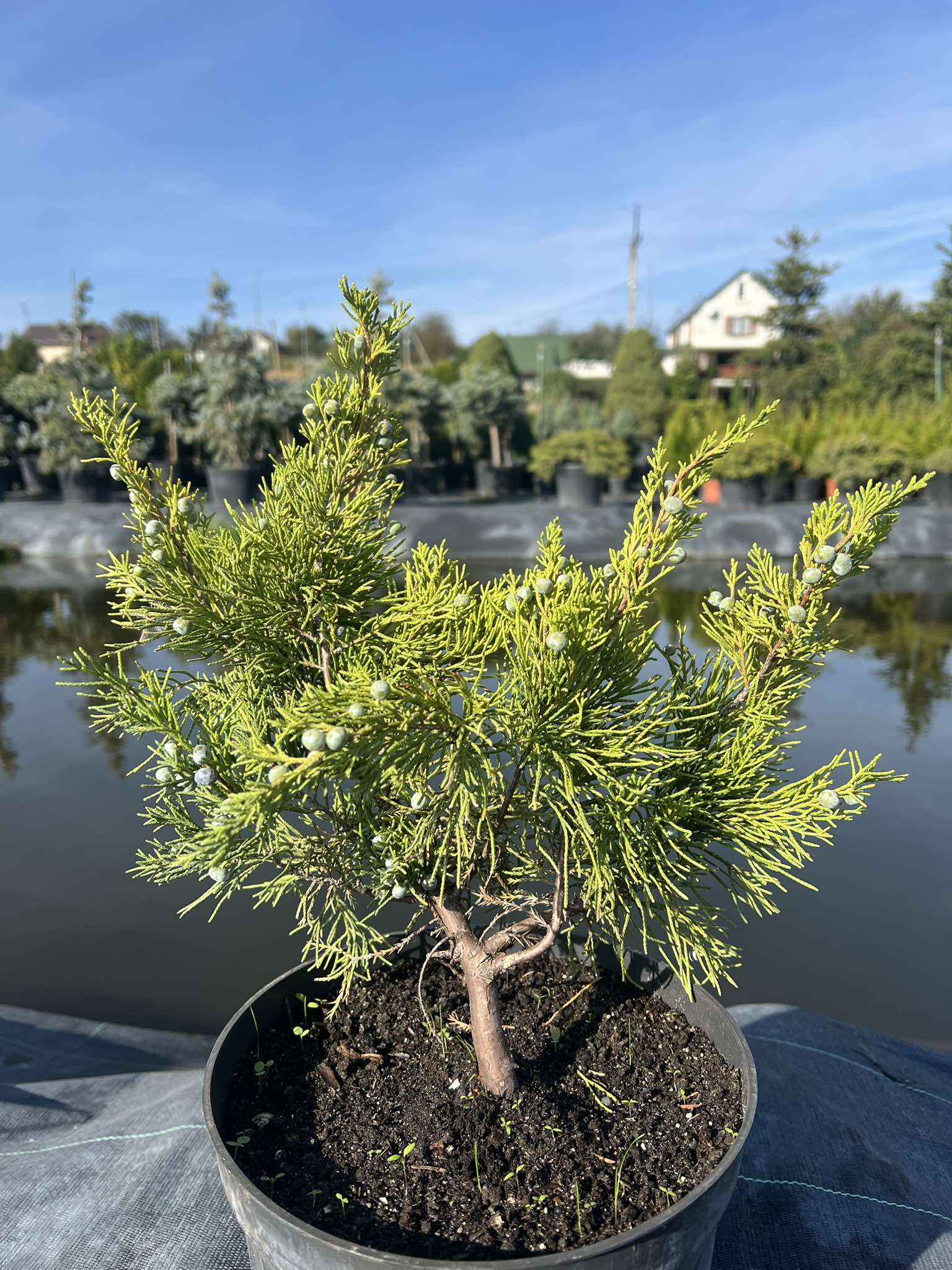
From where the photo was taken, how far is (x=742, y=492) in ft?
35.6

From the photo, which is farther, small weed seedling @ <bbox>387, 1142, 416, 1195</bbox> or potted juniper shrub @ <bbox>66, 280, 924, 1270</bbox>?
small weed seedling @ <bbox>387, 1142, 416, 1195</bbox>

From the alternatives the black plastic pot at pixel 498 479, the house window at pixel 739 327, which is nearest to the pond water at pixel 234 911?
the black plastic pot at pixel 498 479

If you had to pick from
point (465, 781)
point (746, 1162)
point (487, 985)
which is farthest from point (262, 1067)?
point (746, 1162)

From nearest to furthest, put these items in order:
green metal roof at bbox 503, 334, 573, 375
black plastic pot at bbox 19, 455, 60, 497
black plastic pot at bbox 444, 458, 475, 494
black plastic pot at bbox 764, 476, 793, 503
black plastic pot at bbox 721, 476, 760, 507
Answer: black plastic pot at bbox 721, 476, 760, 507, black plastic pot at bbox 764, 476, 793, 503, black plastic pot at bbox 19, 455, 60, 497, black plastic pot at bbox 444, 458, 475, 494, green metal roof at bbox 503, 334, 573, 375

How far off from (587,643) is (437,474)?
1314 cm

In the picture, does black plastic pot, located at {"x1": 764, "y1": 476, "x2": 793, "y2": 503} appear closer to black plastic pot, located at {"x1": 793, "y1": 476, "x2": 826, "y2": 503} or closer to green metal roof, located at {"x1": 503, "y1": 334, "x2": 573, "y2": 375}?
black plastic pot, located at {"x1": 793, "y1": 476, "x2": 826, "y2": 503}

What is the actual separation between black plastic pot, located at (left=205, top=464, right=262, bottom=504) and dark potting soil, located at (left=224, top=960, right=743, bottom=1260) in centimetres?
998

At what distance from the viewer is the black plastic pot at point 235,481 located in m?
10.7

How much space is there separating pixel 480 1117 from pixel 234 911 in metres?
1.83

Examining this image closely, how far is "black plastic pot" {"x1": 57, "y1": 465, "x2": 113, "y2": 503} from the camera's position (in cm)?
1091

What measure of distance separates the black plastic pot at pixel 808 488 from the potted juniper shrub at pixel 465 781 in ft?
37.5

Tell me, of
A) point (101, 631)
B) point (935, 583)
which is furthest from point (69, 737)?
point (935, 583)

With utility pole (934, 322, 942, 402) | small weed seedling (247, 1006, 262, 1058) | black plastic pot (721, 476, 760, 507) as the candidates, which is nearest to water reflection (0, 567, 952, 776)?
small weed seedling (247, 1006, 262, 1058)

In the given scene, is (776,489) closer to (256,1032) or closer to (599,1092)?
(599,1092)
